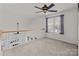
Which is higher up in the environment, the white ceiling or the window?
the white ceiling

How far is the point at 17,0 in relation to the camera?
1.27m

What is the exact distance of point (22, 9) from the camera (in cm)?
128

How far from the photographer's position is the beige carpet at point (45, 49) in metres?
1.26

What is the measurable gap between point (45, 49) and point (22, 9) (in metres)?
0.53

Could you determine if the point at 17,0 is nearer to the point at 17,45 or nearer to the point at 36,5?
the point at 36,5

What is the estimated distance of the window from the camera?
4.27ft

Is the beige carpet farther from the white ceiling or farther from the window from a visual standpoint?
the white ceiling

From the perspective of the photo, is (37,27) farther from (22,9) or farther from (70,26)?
(70,26)

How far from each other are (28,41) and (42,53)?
21 centimetres

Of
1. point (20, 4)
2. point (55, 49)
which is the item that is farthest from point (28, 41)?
point (20, 4)

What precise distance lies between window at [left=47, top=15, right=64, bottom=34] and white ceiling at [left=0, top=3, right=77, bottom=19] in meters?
0.11

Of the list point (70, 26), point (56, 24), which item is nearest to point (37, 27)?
point (56, 24)

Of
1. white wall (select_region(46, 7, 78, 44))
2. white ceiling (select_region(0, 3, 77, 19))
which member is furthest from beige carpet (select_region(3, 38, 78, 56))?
white ceiling (select_region(0, 3, 77, 19))

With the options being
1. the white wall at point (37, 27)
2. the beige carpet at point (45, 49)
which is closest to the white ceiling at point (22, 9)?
the white wall at point (37, 27)
